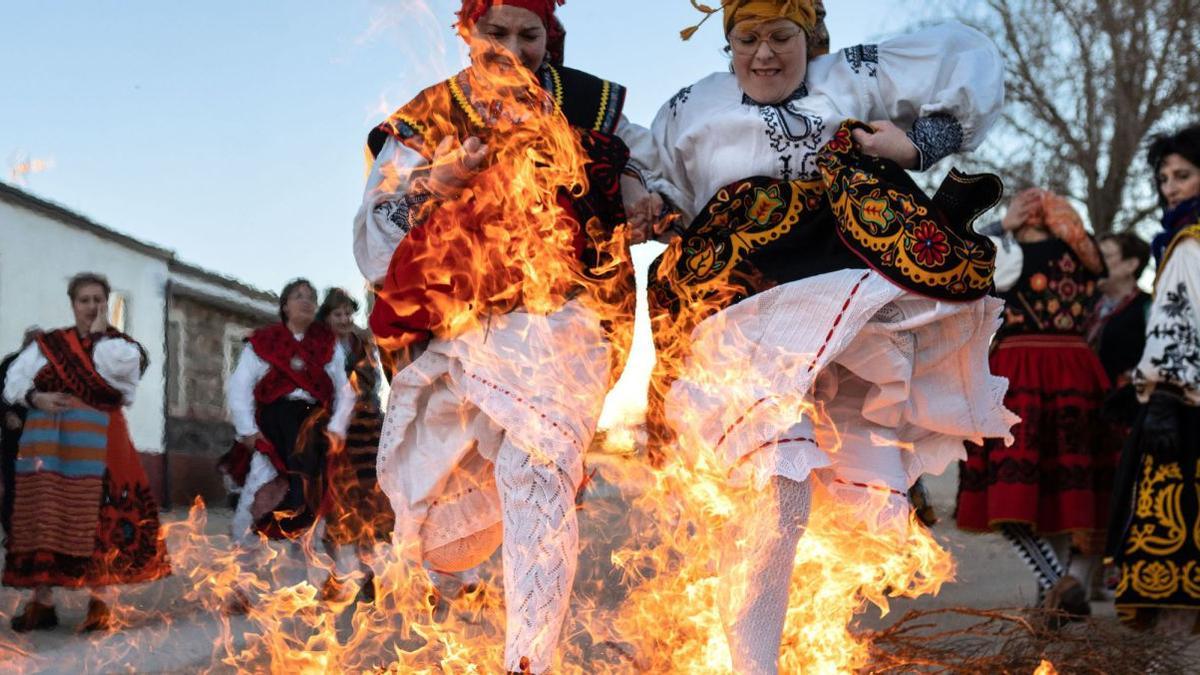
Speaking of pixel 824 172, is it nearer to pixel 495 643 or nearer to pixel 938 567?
pixel 938 567

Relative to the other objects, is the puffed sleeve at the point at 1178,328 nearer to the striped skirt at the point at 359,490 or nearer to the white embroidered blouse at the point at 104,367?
the striped skirt at the point at 359,490

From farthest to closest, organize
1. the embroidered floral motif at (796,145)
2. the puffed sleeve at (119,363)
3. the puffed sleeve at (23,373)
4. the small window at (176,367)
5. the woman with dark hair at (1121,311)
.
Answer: the small window at (176,367) < the woman with dark hair at (1121,311) < the puffed sleeve at (119,363) < the puffed sleeve at (23,373) < the embroidered floral motif at (796,145)

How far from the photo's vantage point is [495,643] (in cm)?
434

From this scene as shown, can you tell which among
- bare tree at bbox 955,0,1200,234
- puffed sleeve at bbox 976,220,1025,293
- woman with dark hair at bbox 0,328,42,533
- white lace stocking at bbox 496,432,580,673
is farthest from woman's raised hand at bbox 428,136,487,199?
bare tree at bbox 955,0,1200,234

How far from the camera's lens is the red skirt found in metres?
7.05

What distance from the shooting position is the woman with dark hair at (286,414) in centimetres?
874

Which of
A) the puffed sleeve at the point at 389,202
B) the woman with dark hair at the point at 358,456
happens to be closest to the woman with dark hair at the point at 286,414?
the woman with dark hair at the point at 358,456

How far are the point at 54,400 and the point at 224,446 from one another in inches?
71.3

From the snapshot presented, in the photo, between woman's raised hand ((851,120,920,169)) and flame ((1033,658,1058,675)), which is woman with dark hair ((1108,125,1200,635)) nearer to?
flame ((1033,658,1058,675))

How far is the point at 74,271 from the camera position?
27.5 feet

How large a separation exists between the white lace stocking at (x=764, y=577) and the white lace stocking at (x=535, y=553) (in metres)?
0.43

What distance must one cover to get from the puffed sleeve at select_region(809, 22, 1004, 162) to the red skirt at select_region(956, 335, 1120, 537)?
3.21 metres

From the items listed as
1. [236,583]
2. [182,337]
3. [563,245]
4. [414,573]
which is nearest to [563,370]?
[563,245]

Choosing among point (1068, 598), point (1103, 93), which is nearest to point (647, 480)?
point (1068, 598)
